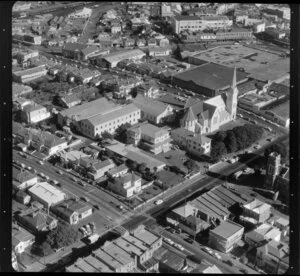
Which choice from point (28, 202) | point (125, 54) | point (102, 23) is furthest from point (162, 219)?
point (102, 23)

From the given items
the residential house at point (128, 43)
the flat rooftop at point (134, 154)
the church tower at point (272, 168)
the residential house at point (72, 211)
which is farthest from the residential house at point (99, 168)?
the residential house at point (128, 43)

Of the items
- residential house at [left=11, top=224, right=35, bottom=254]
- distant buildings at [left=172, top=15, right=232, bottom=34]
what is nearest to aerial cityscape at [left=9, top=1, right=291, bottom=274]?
residential house at [left=11, top=224, right=35, bottom=254]

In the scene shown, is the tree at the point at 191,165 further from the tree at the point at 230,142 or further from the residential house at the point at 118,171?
the residential house at the point at 118,171

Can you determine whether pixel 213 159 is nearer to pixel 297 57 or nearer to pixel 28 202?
pixel 28 202

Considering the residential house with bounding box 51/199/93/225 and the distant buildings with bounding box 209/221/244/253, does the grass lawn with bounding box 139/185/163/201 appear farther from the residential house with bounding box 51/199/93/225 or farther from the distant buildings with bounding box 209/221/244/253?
the distant buildings with bounding box 209/221/244/253

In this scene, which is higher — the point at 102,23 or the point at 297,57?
the point at 297,57

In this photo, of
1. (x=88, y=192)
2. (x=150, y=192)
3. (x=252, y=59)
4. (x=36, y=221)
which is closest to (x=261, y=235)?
(x=150, y=192)
